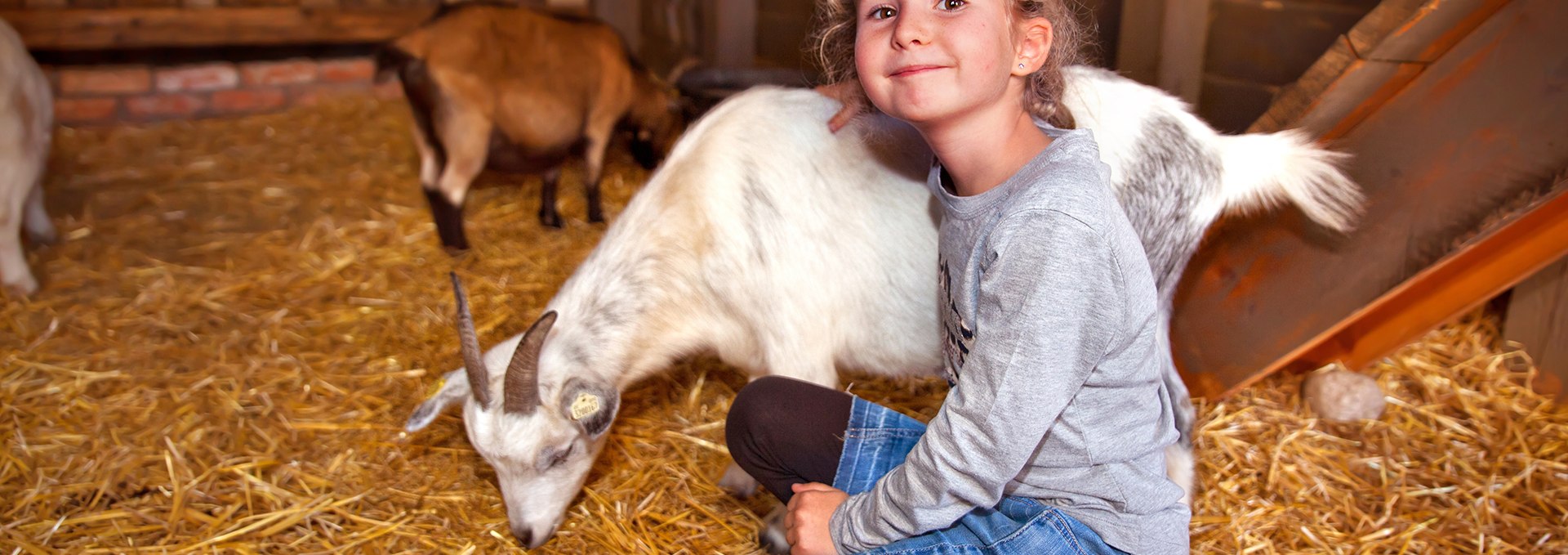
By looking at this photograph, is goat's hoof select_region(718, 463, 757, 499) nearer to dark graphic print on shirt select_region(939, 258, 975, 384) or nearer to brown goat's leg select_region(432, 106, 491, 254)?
dark graphic print on shirt select_region(939, 258, 975, 384)

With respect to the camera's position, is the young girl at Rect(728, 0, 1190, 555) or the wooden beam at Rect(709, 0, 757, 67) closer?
the young girl at Rect(728, 0, 1190, 555)

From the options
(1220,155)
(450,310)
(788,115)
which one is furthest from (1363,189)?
(450,310)

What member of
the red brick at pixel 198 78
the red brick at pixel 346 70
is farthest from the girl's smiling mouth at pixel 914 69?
the red brick at pixel 198 78

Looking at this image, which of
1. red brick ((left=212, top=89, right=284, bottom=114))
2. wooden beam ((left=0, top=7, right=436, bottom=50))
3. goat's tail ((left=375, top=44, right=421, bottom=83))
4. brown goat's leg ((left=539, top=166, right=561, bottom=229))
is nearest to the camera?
goat's tail ((left=375, top=44, right=421, bottom=83))

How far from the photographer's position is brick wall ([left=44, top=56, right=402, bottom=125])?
594 centimetres

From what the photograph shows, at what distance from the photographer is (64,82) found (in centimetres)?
588

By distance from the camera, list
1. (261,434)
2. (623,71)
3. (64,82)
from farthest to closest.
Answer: (64,82) → (623,71) → (261,434)

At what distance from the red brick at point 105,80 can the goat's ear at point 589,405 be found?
5.28 metres

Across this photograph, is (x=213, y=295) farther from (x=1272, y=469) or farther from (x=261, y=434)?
(x=1272, y=469)

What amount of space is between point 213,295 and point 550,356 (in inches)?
85.4

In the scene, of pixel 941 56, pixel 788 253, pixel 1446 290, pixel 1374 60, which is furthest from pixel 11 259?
pixel 1446 290

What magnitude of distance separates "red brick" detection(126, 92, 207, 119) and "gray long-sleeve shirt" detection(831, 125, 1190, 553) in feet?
20.0

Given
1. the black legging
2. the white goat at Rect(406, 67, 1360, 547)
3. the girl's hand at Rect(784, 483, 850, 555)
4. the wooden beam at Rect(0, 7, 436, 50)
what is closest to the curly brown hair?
the white goat at Rect(406, 67, 1360, 547)

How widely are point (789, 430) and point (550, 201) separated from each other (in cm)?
290
